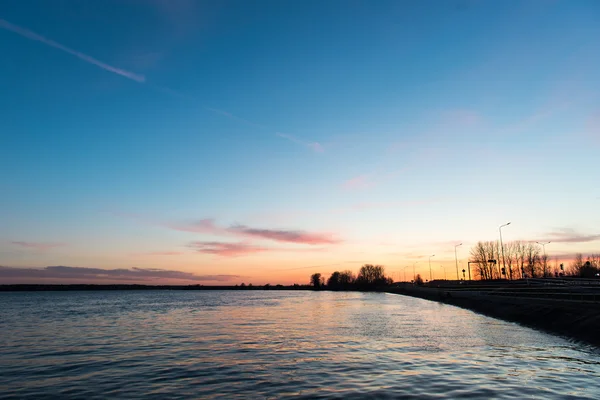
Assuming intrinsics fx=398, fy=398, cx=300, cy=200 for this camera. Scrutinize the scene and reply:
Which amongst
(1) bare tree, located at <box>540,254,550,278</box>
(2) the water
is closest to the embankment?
(2) the water

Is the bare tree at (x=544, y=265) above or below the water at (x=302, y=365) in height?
above

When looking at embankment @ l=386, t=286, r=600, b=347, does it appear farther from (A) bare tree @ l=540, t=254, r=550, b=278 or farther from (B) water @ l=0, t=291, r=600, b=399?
(A) bare tree @ l=540, t=254, r=550, b=278

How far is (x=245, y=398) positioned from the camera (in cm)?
1573

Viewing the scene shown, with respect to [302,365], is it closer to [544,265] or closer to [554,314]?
[554,314]

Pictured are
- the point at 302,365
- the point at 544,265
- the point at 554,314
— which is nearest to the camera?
the point at 302,365

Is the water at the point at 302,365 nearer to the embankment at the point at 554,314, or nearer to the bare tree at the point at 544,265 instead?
the embankment at the point at 554,314

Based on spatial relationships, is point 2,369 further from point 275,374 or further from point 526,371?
point 526,371

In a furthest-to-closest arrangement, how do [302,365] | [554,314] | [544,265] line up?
[544,265] < [554,314] < [302,365]

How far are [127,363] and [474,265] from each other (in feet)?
623

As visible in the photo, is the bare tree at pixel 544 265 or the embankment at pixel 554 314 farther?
the bare tree at pixel 544 265

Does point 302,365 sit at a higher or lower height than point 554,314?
lower

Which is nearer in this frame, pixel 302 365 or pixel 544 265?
pixel 302 365

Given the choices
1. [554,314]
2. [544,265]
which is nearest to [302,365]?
[554,314]

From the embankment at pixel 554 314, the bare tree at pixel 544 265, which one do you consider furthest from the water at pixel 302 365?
the bare tree at pixel 544 265
